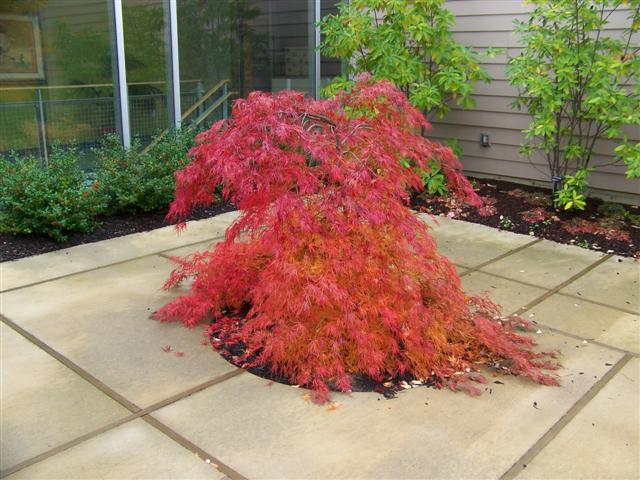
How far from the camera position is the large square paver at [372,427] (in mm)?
2516

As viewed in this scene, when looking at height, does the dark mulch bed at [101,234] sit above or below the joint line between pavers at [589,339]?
above

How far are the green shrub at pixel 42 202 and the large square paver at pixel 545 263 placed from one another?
346 centimetres

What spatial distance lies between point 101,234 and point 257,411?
338cm

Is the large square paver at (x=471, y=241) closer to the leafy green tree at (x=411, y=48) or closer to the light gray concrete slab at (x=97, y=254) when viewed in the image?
the leafy green tree at (x=411, y=48)

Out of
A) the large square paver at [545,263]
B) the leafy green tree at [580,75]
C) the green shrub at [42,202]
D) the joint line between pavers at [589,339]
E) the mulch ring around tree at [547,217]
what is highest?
the leafy green tree at [580,75]

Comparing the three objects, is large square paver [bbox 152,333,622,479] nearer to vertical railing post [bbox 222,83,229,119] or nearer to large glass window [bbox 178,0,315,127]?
large glass window [bbox 178,0,315,127]

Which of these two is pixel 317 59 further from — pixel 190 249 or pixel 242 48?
pixel 190 249

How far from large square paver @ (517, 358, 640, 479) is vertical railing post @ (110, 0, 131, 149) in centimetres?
548

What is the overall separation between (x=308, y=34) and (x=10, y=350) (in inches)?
260

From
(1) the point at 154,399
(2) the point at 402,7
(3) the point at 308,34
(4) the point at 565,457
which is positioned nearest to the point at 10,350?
(1) the point at 154,399

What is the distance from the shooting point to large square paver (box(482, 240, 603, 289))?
4.73 m

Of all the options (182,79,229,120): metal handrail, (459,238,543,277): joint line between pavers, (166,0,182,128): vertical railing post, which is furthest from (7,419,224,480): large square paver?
(182,79,229,120): metal handrail

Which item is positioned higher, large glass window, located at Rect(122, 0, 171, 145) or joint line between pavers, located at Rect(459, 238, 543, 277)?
large glass window, located at Rect(122, 0, 171, 145)

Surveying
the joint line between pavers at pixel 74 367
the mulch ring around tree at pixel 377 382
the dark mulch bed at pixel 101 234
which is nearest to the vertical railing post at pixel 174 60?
the dark mulch bed at pixel 101 234
